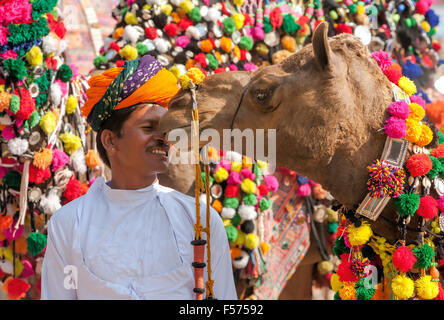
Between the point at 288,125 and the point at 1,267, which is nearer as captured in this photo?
the point at 288,125

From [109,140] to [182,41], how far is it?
1.86m

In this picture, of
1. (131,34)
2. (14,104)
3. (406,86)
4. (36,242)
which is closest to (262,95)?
(406,86)

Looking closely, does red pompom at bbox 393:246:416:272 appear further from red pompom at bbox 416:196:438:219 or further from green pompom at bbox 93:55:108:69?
green pompom at bbox 93:55:108:69

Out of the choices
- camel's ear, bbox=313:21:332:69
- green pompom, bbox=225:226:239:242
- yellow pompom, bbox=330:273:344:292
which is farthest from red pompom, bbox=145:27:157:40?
yellow pompom, bbox=330:273:344:292

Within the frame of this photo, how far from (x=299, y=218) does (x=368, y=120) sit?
87.9 inches

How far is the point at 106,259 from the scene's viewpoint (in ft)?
8.02

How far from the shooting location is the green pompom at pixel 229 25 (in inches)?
179

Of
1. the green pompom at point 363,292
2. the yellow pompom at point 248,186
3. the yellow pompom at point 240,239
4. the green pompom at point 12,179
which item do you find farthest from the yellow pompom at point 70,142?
the green pompom at point 363,292

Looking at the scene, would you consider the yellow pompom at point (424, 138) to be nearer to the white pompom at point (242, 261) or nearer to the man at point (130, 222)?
the man at point (130, 222)

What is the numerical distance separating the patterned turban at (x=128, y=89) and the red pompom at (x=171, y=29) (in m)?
1.69

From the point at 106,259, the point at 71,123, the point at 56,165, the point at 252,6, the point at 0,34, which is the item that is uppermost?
the point at 252,6

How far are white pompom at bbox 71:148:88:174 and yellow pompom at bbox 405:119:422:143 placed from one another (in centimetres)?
222
